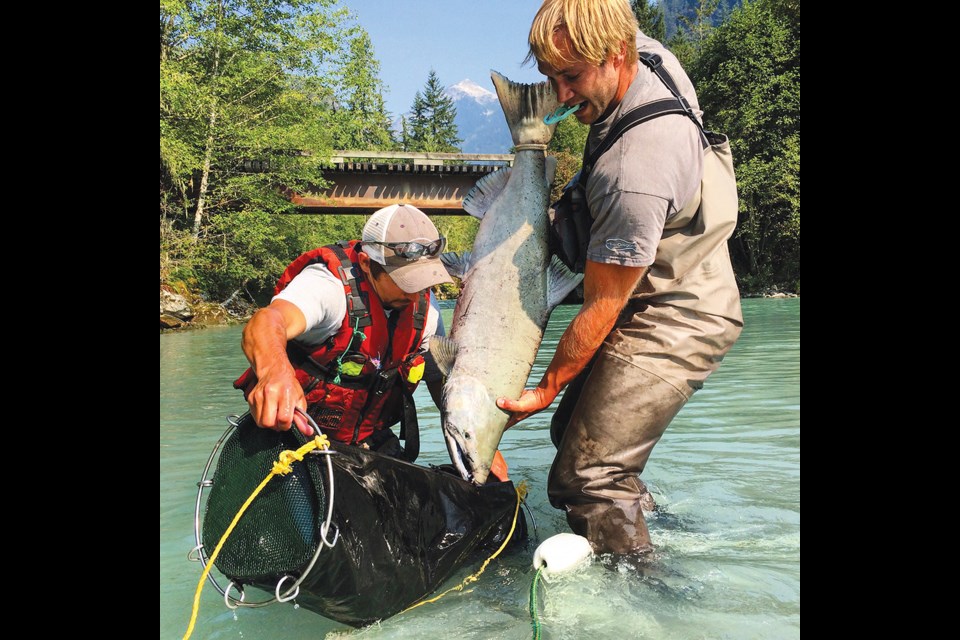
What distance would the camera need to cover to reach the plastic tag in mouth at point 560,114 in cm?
350

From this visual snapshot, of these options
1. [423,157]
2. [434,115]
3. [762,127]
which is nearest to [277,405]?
[423,157]

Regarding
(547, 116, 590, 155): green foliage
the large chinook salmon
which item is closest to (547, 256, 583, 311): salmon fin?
the large chinook salmon

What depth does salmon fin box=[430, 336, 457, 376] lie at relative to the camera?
4.06 m

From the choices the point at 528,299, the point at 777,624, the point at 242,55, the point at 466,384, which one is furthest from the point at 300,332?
the point at 242,55

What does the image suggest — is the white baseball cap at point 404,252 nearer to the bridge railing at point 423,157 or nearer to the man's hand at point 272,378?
the man's hand at point 272,378

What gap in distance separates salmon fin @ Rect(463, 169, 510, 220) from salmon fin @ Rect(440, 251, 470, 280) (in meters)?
0.26

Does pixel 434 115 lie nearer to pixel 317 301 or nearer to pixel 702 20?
pixel 702 20

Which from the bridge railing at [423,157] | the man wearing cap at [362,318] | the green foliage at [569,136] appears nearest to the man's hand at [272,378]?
the man wearing cap at [362,318]

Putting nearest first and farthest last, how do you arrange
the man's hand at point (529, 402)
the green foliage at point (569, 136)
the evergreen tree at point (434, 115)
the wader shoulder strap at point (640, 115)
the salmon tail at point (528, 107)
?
the wader shoulder strap at point (640, 115)
the man's hand at point (529, 402)
the salmon tail at point (528, 107)
the green foliage at point (569, 136)
the evergreen tree at point (434, 115)

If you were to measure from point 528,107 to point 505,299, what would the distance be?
3.51 ft

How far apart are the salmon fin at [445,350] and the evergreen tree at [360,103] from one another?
1327 inches

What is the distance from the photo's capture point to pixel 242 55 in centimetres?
3064

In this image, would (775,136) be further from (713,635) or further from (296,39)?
(713,635)
